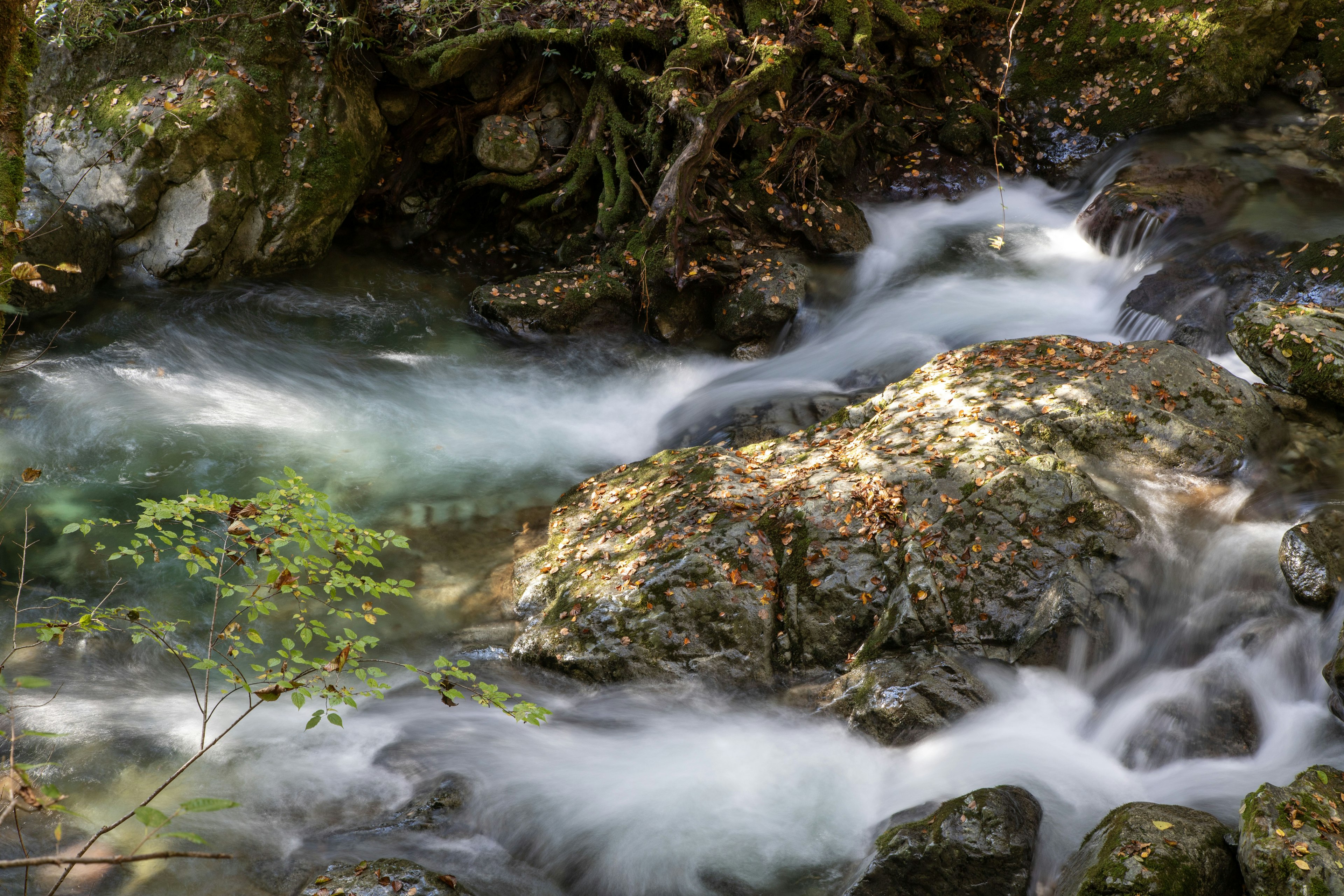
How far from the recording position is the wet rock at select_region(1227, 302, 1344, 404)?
6.21m

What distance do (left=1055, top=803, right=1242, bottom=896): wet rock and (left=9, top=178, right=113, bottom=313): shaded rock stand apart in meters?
9.02

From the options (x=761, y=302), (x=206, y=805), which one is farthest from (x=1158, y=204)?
(x=206, y=805)

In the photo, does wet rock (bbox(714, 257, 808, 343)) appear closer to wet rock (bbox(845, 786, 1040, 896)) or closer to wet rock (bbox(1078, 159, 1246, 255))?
wet rock (bbox(1078, 159, 1246, 255))

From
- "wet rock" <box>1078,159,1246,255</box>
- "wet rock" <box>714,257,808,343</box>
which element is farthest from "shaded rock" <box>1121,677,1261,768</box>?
"wet rock" <box>1078,159,1246,255</box>

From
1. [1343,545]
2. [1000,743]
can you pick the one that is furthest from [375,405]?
[1343,545]

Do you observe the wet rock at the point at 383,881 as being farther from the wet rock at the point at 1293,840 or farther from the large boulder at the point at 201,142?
the large boulder at the point at 201,142

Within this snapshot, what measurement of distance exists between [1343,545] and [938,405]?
2583mm

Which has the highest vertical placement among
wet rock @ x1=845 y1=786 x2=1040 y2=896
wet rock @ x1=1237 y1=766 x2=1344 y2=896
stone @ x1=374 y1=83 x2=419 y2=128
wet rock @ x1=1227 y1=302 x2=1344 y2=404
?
stone @ x1=374 y1=83 x2=419 y2=128

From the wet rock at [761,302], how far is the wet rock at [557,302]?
1.10 meters

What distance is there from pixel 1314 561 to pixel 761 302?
5.19 m

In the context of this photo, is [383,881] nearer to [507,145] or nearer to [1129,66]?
[507,145]

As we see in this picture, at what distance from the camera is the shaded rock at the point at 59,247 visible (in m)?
7.70

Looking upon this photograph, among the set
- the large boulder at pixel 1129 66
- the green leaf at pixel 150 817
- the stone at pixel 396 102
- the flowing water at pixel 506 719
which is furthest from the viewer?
the large boulder at pixel 1129 66

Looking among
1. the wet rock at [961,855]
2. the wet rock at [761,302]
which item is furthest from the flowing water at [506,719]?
the wet rock at [761,302]
